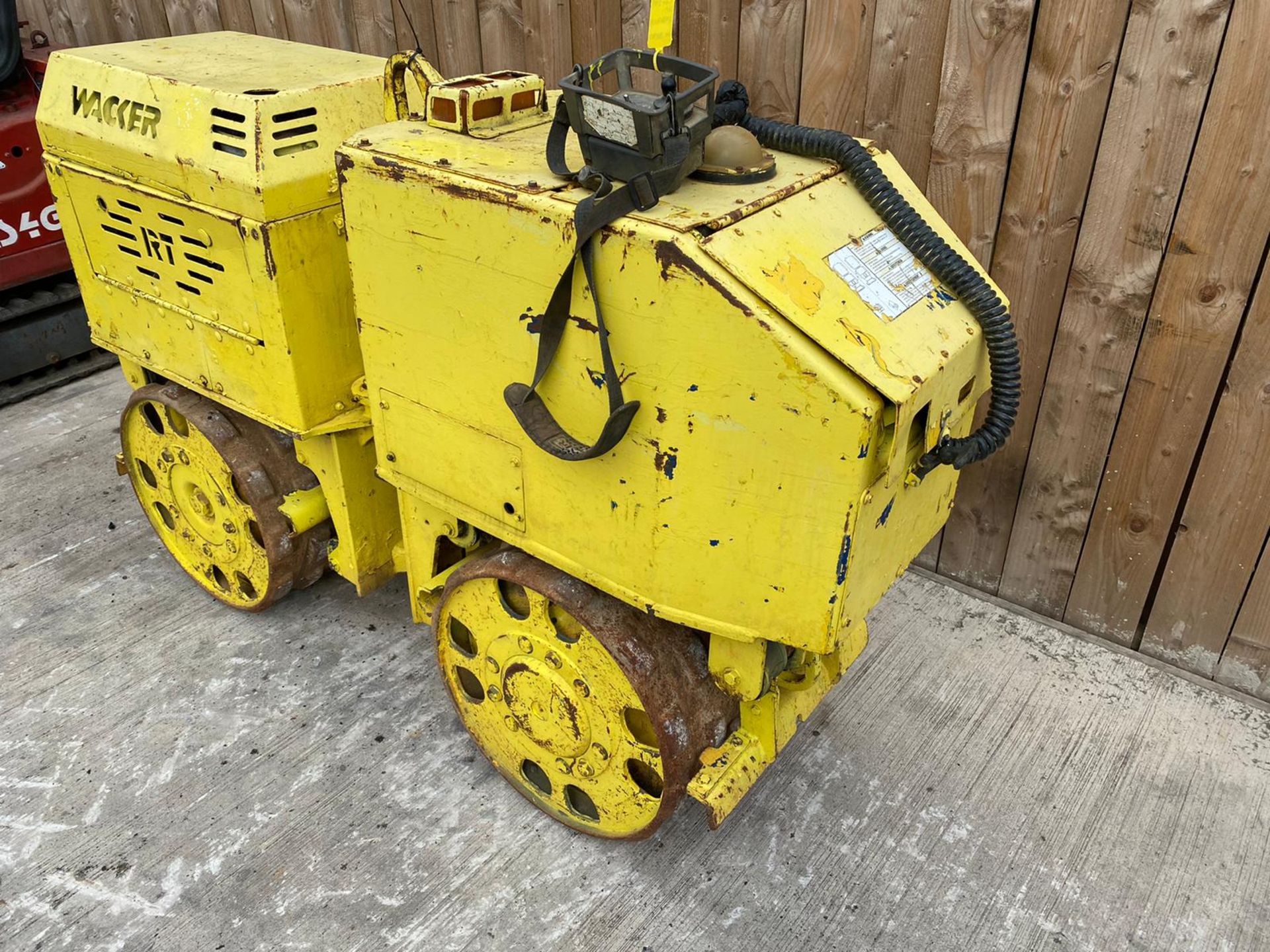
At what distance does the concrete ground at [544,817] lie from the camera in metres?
2.13

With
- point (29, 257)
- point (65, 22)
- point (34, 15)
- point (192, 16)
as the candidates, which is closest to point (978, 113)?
point (192, 16)

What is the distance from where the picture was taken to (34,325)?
4.07 m

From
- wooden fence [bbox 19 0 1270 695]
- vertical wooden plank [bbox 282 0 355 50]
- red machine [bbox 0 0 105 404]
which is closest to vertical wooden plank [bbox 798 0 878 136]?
wooden fence [bbox 19 0 1270 695]

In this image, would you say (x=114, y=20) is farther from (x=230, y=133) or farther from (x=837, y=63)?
(x=837, y=63)

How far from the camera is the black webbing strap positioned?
1.52m

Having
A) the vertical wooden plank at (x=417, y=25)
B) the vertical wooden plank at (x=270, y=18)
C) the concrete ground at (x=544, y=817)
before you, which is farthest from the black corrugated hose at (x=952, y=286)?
the vertical wooden plank at (x=270, y=18)

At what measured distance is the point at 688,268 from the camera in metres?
1.46

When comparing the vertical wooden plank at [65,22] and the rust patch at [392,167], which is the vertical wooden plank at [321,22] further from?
the rust patch at [392,167]

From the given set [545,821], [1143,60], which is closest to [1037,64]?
[1143,60]

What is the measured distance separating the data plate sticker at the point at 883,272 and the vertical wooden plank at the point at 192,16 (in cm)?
345

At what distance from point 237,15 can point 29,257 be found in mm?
1281

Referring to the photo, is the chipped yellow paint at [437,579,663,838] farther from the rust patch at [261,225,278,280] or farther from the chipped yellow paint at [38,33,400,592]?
the rust patch at [261,225,278,280]

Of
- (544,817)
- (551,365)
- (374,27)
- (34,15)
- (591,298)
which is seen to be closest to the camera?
(591,298)

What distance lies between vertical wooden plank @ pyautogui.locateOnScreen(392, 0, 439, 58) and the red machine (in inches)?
52.5
